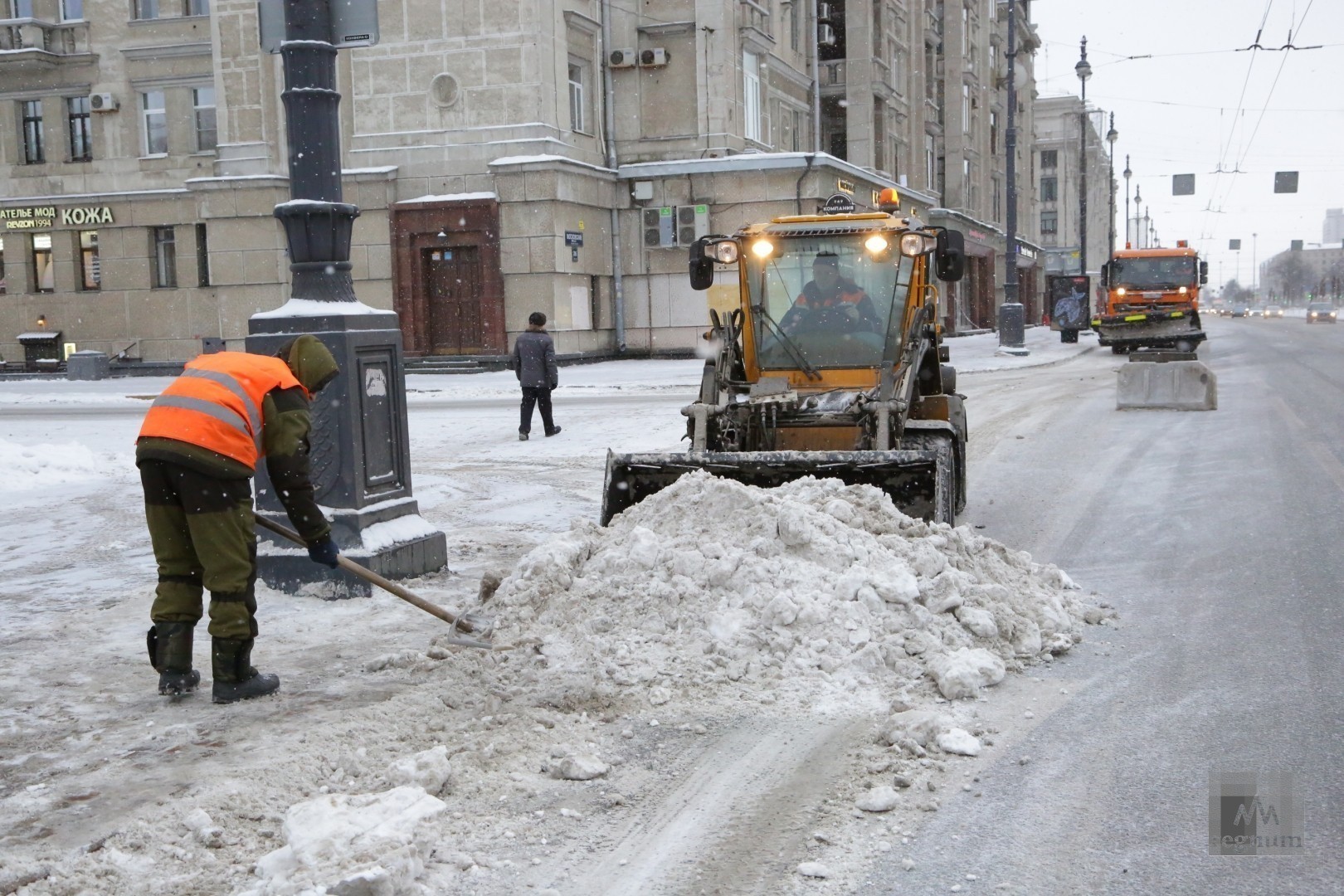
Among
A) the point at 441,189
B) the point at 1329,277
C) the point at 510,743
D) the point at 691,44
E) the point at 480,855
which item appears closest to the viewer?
the point at 480,855

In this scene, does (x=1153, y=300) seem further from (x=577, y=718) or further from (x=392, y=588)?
(x=577, y=718)

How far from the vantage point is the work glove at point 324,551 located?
5.56 metres

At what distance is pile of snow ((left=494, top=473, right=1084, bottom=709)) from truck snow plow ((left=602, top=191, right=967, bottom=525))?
2100 millimetres

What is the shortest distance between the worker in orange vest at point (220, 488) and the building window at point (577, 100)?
23602 millimetres

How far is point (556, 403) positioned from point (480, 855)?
1627cm

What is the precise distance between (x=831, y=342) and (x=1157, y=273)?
940 inches

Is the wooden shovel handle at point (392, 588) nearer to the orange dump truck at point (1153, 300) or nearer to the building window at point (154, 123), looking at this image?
the orange dump truck at point (1153, 300)

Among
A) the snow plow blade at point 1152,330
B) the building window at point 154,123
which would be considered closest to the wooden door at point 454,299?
the building window at point 154,123

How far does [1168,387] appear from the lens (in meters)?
16.2

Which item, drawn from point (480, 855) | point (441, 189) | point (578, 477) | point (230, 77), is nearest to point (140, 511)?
point (578, 477)

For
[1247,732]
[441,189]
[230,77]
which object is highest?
[230,77]

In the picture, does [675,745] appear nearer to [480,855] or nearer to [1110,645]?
[480,855]

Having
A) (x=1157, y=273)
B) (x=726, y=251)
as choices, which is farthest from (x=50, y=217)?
(x=726, y=251)

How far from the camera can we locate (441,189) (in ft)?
88.4
